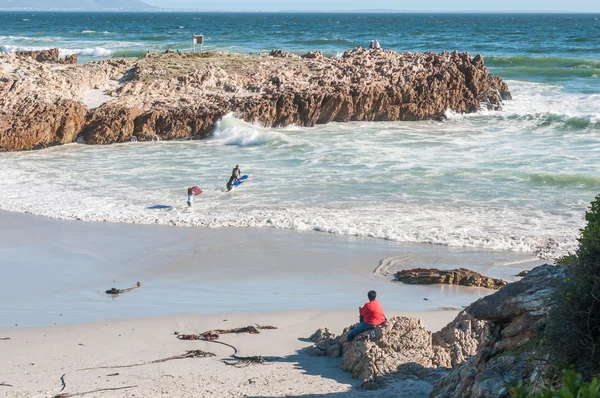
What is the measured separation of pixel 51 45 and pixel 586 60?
3838 centimetres

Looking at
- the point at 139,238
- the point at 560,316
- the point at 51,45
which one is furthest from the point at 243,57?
the point at 51,45

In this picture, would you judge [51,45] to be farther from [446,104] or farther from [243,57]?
[446,104]

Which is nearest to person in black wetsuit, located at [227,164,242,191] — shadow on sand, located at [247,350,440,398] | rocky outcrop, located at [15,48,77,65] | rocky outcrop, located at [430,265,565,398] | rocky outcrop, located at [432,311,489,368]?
shadow on sand, located at [247,350,440,398]

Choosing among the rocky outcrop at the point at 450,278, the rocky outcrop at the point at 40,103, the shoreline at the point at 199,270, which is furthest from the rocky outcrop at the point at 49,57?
the rocky outcrop at the point at 450,278

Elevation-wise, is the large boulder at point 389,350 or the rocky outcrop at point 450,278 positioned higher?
the large boulder at point 389,350

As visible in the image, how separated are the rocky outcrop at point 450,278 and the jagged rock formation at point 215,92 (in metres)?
14.8

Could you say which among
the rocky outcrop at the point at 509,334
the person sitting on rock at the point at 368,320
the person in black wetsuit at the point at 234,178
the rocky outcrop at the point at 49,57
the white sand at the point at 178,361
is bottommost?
the white sand at the point at 178,361

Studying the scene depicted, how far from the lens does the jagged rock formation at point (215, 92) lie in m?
25.1

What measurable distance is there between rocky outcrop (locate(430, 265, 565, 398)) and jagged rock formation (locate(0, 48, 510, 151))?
19.8m

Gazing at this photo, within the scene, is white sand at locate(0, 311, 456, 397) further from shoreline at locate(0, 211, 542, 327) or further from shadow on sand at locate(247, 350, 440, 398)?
shoreline at locate(0, 211, 542, 327)

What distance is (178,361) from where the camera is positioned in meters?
9.09

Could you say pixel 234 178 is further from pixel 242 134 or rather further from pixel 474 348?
pixel 474 348

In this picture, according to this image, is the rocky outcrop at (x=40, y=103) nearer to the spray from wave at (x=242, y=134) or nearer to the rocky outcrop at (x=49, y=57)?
the rocky outcrop at (x=49, y=57)

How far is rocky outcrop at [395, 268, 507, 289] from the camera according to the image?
476 inches
